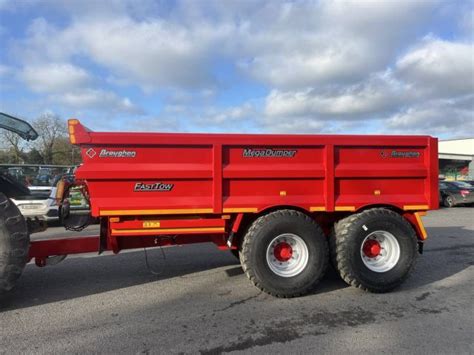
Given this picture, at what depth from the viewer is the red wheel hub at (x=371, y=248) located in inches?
213

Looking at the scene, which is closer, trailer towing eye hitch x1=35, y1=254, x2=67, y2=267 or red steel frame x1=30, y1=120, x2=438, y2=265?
red steel frame x1=30, y1=120, x2=438, y2=265

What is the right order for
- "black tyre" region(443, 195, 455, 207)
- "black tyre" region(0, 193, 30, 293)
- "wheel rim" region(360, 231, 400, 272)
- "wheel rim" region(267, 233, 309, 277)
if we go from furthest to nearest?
"black tyre" region(443, 195, 455, 207) → "wheel rim" region(360, 231, 400, 272) → "wheel rim" region(267, 233, 309, 277) → "black tyre" region(0, 193, 30, 293)

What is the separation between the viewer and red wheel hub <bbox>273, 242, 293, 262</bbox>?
5.19 metres

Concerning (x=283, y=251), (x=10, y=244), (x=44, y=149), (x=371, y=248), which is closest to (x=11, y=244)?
(x=10, y=244)

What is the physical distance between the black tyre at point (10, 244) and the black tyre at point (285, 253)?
8.27 ft

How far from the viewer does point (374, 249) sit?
5414 millimetres

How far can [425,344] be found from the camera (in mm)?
3840

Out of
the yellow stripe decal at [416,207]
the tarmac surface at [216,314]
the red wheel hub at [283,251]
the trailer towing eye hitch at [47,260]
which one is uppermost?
the yellow stripe decal at [416,207]

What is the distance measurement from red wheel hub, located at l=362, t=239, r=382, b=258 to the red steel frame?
49 cm

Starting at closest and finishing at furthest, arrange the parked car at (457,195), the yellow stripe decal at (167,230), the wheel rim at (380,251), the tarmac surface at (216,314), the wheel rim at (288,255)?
the tarmac surface at (216,314)
the yellow stripe decal at (167,230)
the wheel rim at (288,255)
the wheel rim at (380,251)
the parked car at (457,195)

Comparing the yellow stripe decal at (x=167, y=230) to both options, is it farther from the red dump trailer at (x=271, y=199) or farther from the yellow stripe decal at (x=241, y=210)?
the yellow stripe decal at (x=241, y=210)

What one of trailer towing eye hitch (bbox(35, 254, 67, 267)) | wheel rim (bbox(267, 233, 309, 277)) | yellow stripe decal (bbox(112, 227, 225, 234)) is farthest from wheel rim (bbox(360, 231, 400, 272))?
trailer towing eye hitch (bbox(35, 254, 67, 267))

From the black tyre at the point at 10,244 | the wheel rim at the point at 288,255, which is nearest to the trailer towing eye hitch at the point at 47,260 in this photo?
the black tyre at the point at 10,244

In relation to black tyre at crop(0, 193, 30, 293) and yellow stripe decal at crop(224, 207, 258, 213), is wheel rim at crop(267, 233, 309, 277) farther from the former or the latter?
black tyre at crop(0, 193, 30, 293)
